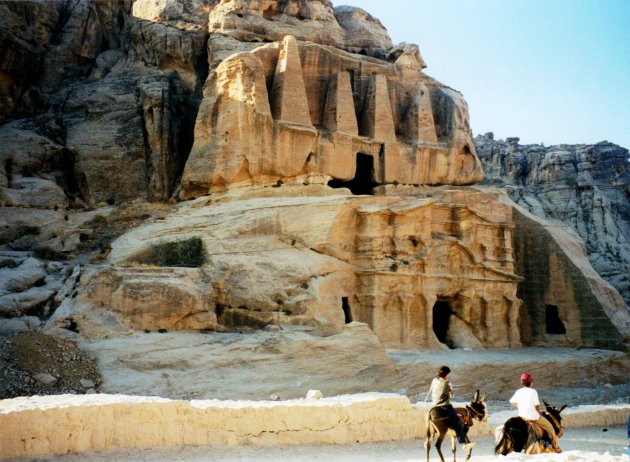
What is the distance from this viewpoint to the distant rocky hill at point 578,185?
47.4 meters

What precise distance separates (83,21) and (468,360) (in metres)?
29.3

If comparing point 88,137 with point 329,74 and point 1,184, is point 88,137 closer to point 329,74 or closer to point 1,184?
point 1,184

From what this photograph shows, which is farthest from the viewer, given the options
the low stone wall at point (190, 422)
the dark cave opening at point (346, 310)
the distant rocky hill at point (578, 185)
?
the distant rocky hill at point (578, 185)

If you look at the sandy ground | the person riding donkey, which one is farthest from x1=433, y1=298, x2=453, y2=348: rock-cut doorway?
the person riding donkey

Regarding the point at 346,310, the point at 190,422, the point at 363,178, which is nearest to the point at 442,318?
the point at 346,310

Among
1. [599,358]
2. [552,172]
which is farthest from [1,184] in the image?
[552,172]

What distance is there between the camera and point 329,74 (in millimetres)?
34156

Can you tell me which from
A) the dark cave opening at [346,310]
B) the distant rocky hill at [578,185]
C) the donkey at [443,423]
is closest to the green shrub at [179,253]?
the dark cave opening at [346,310]

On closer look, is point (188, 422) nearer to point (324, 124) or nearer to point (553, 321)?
point (324, 124)

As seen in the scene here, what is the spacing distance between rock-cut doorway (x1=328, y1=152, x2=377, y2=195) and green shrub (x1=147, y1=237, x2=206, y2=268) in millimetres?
11606

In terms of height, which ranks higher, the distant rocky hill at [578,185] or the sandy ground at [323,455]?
the distant rocky hill at [578,185]

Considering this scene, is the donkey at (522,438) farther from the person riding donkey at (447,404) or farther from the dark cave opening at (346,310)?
the dark cave opening at (346,310)

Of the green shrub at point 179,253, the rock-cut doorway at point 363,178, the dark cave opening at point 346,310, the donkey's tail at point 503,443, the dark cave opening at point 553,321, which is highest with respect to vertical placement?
the rock-cut doorway at point 363,178

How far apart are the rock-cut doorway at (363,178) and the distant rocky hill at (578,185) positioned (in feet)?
56.2
